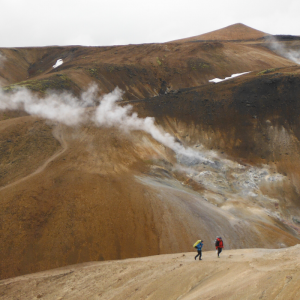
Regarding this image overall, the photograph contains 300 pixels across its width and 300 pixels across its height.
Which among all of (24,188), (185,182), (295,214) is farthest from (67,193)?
(295,214)

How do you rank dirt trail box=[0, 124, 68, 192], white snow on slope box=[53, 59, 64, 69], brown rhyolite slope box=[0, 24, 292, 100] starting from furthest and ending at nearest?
1. white snow on slope box=[53, 59, 64, 69]
2. brown rhyolite slope box=[0, 24, 292, 100]
3. dirt trail box=[0, 124, 68, 192]

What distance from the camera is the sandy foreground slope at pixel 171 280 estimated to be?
6.69 m

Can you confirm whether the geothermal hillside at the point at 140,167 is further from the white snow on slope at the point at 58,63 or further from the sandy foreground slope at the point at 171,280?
the white snow on slope at the point at 58,63

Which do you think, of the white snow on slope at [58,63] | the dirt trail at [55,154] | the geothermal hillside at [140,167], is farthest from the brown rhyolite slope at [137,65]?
the dirt trail at [55,154]

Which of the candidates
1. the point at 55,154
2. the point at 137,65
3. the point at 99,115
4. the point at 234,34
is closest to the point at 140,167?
the point at 55,154

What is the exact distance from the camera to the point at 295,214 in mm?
21922

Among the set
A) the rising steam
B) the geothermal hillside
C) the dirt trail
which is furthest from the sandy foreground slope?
the rising steam

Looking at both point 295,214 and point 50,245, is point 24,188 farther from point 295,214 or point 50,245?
point 295,214

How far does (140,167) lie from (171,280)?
12008 millimetres

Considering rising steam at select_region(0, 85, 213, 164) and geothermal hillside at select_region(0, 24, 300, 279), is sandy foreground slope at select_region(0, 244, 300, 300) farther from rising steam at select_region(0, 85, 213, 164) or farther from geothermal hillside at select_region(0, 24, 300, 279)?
rising steam at select_region(0, 85, 213, 164)

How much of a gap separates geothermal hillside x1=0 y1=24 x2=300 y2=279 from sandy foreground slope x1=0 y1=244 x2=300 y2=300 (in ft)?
4.34

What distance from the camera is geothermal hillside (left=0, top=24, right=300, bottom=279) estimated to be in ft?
44.6

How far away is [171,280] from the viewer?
895cm

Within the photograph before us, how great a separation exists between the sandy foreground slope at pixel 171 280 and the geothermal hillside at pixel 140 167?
4.34ft
